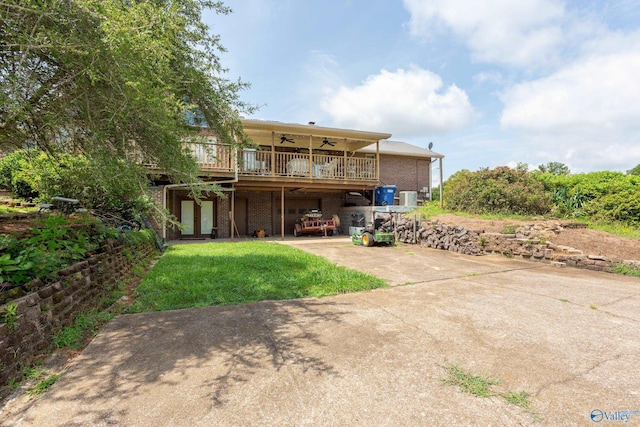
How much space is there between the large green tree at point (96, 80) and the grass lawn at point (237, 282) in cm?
175

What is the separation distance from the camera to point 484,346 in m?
2.99

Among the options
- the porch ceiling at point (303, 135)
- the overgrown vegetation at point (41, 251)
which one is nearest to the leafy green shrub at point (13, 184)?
the overgrown vegetation at point (41, 251)

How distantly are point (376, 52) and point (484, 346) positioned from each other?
35.6 feet

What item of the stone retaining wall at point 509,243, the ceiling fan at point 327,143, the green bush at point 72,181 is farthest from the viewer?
the ceiling fan at point 327,143

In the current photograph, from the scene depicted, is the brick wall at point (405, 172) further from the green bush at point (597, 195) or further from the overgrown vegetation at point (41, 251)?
the overgrown vegetation at point (41, 251)

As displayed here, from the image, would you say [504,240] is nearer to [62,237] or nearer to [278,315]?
[278,315]

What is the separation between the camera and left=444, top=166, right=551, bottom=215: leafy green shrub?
11789 mm

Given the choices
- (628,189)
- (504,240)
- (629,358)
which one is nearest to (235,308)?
(629,358)

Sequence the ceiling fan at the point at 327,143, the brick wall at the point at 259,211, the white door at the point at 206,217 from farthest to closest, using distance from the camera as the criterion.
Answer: the ceiling fan at the point at 327,143
the brick wall at the point at 259,211
the white door at the point at 206,217

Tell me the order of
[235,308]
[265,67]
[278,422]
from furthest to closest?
[265,67] < [235,308] < [278,422]

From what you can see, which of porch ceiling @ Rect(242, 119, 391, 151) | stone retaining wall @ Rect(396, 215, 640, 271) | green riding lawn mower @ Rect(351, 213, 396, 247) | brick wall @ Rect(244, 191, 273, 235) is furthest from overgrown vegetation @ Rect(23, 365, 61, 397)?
brick wall @ Rect(244, 191, 273, 235)

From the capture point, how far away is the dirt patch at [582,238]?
7184 millimetres

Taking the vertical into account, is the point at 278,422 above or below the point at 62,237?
below

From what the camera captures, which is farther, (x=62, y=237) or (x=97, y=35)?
(x=62, y=237)
